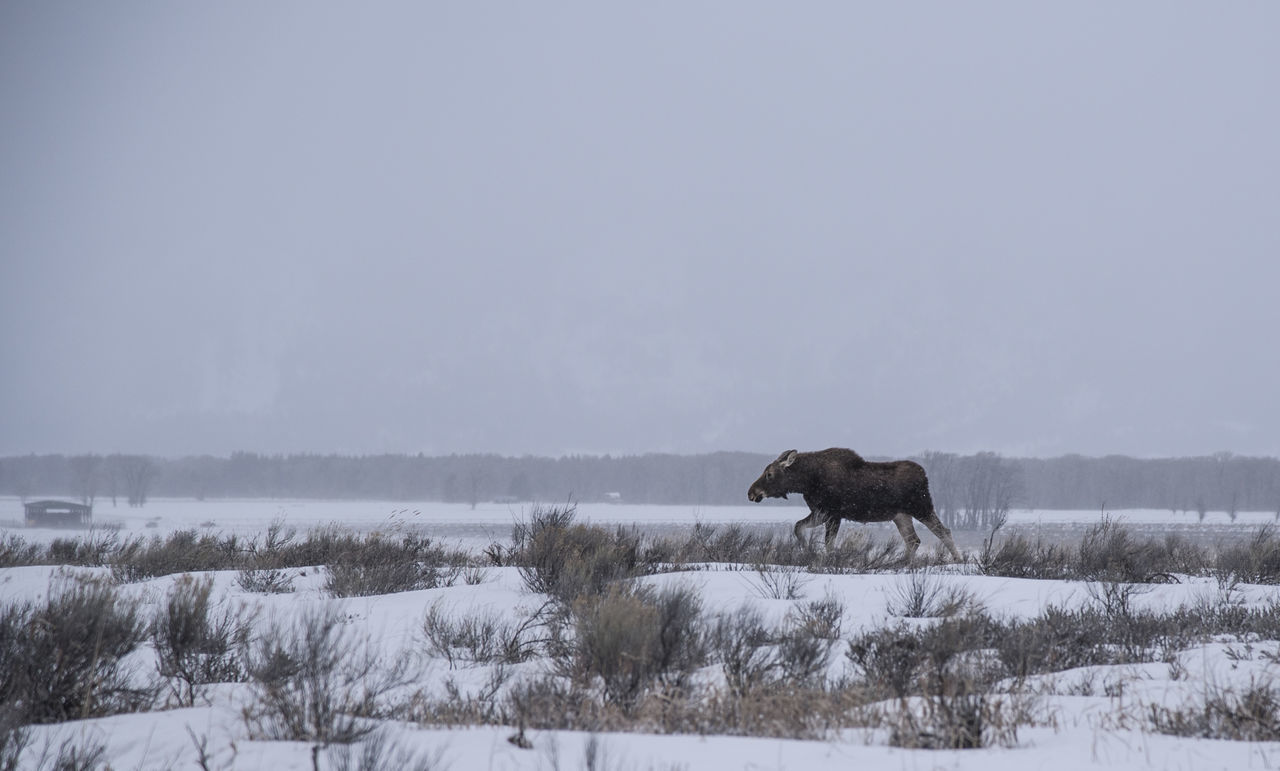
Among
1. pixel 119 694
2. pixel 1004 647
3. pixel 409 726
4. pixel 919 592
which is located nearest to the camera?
pixel 409 726

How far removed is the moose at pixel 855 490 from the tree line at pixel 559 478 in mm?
53315

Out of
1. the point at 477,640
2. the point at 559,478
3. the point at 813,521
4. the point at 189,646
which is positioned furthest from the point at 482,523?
the point at 559,478

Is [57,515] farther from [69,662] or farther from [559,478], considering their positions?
[559,478]

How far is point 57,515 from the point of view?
1714 inches

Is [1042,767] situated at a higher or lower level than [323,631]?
lower

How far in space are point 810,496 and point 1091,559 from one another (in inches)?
153

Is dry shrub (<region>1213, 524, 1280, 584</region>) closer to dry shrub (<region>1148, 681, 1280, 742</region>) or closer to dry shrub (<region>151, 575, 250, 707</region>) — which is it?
dry shrub (<region>1148, 681, 1280, 742</region>)

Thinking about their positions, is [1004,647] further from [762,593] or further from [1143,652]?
[762,593]

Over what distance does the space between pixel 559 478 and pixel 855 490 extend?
321 ft

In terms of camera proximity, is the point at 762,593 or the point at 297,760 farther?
the point at 762,593

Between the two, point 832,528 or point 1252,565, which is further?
point 832,528

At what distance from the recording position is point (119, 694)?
4828 millimetres

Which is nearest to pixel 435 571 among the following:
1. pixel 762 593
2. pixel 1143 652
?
pixel 762 593

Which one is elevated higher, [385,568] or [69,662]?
[69,662]
